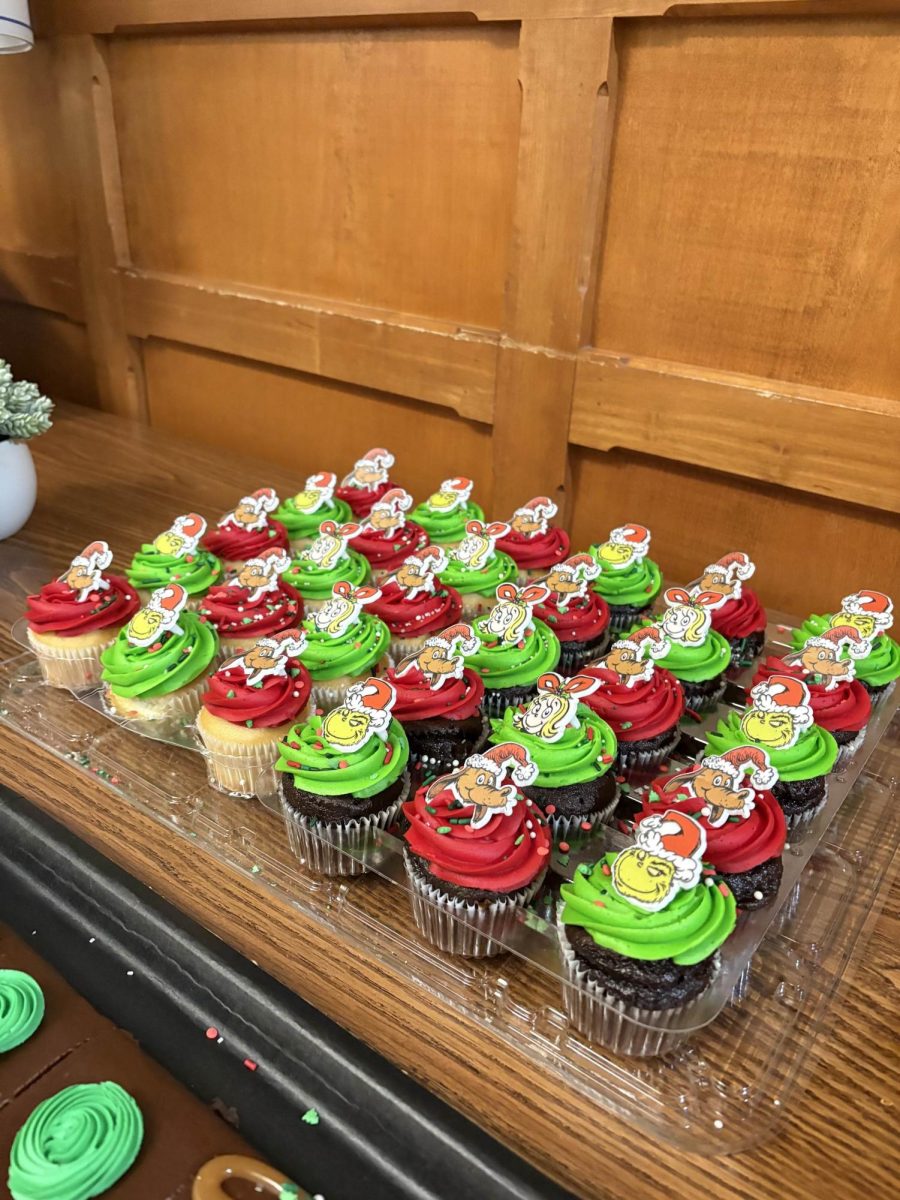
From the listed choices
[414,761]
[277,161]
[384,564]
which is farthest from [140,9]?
[414,761]

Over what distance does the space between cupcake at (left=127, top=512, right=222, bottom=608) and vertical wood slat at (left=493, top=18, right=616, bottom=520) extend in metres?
0.81

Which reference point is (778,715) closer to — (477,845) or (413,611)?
(477,845)

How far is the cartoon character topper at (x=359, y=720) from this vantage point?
1237mm

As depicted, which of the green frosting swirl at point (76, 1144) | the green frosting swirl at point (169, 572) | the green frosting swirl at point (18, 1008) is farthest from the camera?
the green frosting swirl at point (169, 572)

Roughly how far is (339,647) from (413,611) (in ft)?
0.63

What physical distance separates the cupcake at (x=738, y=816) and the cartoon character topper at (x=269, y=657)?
59cm

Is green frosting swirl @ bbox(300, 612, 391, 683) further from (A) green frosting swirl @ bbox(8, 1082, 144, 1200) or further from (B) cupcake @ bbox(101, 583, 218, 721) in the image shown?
(A) green frosting swirl @ bbox(8, 1082, 144, 1200)

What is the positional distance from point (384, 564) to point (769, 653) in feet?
2.66

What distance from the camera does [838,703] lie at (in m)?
1.43

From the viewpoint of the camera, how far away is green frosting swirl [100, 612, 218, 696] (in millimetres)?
1469

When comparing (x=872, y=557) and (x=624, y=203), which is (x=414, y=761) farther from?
(x=624, y=203)

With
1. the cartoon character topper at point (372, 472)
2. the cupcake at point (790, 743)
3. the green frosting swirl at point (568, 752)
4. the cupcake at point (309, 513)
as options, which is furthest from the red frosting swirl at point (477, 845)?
the cartoon character topper at point (372, 472)

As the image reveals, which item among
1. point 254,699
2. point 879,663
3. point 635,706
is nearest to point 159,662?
point 254,699

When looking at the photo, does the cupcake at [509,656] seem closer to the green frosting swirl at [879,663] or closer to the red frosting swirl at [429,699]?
the red frosting swirl at [429,699]
